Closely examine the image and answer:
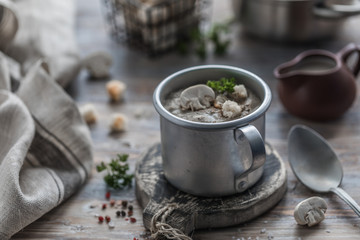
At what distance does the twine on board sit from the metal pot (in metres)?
0.76

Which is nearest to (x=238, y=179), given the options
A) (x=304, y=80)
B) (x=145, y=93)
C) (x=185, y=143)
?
(x=185, y=143)

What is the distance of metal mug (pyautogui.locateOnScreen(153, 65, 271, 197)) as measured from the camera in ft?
2.83

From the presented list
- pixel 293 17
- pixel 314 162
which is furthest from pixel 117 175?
pixel 293 17

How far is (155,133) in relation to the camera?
123 cm

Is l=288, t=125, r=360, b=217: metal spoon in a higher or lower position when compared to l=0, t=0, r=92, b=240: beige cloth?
lower

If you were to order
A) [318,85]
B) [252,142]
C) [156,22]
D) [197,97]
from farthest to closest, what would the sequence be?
[156,22] < [318,85] < [197,97] < [252,142]

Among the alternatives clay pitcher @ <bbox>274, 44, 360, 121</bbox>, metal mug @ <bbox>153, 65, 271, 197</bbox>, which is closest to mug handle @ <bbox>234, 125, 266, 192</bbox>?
metal mug @ <bbox>153, 65, 271, 197</bbox>

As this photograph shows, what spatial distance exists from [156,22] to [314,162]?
64 centimetres

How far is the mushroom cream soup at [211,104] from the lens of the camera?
0.90 meters

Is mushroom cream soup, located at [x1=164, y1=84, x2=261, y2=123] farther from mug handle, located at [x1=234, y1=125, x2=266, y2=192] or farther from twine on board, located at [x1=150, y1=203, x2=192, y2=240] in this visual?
twine on board, located at [x1=150, y1=203, x2=192, y2=240]

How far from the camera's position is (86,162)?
3.57ft

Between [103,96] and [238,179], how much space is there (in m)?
0.57

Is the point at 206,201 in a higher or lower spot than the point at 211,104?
lower

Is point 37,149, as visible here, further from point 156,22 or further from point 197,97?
point 156,22
